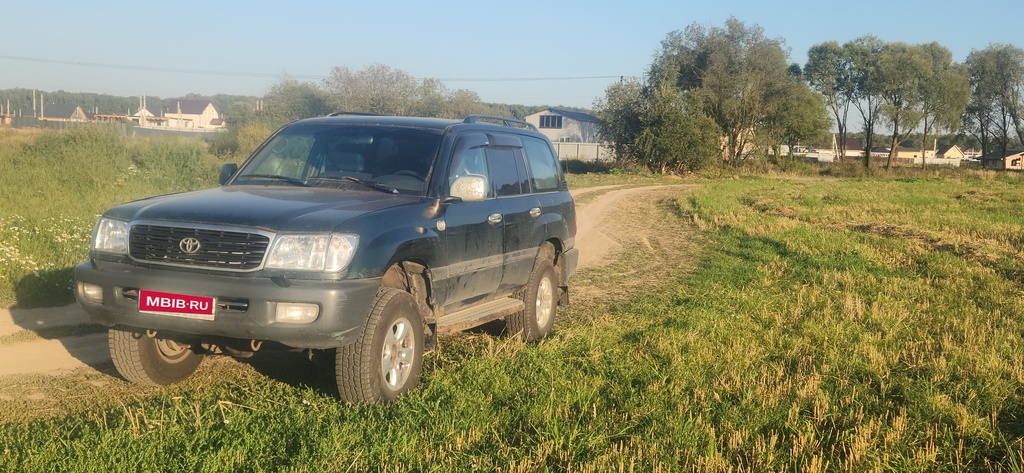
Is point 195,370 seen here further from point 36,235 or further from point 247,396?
point 36,235

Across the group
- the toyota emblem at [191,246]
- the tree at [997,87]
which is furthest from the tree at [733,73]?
the toyota emblem at [191,246]

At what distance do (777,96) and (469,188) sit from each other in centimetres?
5652

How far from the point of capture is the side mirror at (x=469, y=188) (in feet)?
20.0

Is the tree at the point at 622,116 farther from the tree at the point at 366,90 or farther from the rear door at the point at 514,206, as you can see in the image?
the rear door at the point at 514,206

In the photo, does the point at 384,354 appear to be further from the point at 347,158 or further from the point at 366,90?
the point at 366,90

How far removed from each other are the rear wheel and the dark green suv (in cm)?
1

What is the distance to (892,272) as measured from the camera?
12.5 meters

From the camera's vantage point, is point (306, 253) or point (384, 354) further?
point (384, 354)

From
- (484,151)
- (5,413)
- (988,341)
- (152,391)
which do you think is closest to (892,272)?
(988,341)

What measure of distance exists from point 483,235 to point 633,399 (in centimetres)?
182

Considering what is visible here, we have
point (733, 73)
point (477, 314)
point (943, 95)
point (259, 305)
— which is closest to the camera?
point (259, 305)

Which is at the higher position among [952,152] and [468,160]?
[952,152]

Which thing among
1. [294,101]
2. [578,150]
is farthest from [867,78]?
[294,101]

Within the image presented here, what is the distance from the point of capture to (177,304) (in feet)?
16.7
